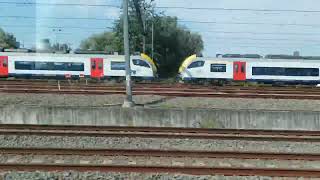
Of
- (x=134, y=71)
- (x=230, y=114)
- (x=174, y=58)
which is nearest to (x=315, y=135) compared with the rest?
(x=230, y=114)

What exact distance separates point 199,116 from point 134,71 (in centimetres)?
2186

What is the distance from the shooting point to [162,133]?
45.4 feet

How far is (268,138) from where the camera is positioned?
13109 mm

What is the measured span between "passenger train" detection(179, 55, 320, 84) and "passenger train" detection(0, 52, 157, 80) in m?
3.98

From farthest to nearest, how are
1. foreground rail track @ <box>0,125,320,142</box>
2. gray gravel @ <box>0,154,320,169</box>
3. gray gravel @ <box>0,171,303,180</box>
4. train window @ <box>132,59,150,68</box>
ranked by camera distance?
train window @ <box>132,59,150,68</box>
foreground rail track @ <box>0,125,320,142</box>
gray gravel @ <box>0,154,320,169</box>
gray gravel @ <box>0,171,303,180</box>

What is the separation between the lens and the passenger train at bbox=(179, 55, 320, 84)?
3772 cm

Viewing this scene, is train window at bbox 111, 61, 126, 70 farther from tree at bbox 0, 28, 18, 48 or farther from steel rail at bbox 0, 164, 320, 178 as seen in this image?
tree at bbox 0, 28, 18, 48

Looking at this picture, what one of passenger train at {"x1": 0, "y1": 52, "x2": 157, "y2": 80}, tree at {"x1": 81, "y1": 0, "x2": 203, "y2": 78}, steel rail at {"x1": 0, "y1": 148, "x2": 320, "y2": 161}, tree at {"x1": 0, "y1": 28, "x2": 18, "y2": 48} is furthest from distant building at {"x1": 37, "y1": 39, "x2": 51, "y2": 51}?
tree at {"x1": 0, "y1": 28, "x2": 18, "y2": 48}

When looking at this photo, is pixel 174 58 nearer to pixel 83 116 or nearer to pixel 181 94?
pixel 181 94

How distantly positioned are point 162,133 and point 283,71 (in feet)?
86.6

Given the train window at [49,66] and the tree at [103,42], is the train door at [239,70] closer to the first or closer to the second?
the train window at [49,66]

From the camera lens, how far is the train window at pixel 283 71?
3784 cm

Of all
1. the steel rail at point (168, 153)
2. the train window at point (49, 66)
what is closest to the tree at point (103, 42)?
the train window at point (49, 66)

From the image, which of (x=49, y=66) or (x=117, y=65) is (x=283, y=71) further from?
(x=49, y=66)
